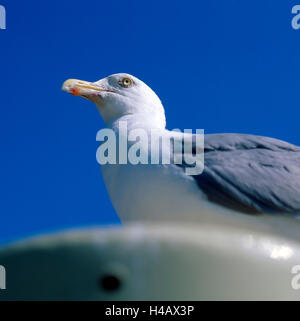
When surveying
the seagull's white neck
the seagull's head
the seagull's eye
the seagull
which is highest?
the seagull's eye

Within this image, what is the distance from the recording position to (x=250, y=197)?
3.00 m

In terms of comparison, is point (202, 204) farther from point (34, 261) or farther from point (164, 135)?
point (34, 261)

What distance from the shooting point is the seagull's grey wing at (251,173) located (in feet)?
9.80

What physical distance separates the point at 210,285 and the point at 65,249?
0.45 meters

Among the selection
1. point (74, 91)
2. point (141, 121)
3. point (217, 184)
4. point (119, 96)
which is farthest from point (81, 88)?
point (217, 184)

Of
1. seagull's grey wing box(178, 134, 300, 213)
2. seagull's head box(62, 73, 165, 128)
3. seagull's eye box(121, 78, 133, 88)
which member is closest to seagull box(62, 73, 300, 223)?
seagull's grey wing box(178, 134, 300, 213)

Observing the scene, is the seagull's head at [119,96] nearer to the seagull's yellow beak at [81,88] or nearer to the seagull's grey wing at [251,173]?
the seagull's yellow beak at [81,88]

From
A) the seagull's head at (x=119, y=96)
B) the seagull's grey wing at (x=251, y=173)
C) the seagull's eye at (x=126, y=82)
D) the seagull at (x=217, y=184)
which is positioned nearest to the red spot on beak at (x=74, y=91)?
the seagull's head at (x=119, y=96)

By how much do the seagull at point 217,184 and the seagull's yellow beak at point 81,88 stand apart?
2.00 ft

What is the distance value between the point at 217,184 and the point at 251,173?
0.77 ft

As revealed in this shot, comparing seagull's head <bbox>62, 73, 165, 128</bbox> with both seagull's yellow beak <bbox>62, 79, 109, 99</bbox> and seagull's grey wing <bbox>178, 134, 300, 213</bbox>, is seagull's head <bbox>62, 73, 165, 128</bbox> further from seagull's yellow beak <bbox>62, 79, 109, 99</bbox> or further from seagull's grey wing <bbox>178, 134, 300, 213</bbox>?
seagull's grey wing <bbox>178, 134, 300, 213</bbox>

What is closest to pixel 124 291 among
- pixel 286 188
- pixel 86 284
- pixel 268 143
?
pixel 86 284

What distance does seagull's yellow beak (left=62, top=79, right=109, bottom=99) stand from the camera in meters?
3.82

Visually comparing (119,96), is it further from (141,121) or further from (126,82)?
(141,121)
